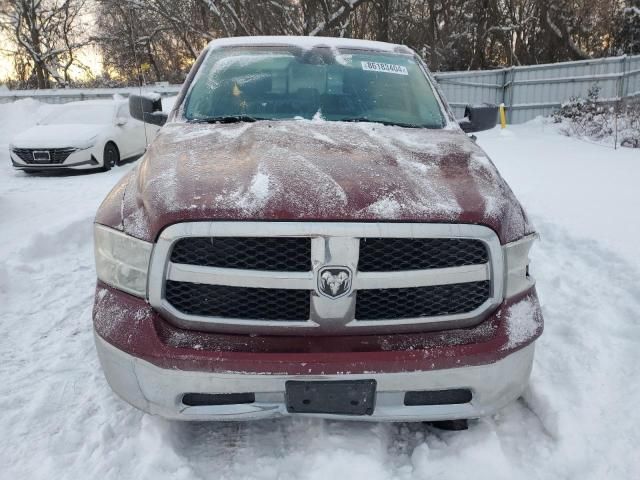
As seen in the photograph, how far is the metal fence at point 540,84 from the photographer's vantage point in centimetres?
1472

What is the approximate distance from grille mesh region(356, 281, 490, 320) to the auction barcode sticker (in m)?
2.01

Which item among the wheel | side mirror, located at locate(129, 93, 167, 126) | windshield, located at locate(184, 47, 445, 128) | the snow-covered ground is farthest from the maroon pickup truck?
the wheel

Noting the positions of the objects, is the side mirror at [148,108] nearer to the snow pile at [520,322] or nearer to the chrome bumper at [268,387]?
the chrome bumper at [268,387]

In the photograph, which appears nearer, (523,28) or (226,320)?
(226,320)

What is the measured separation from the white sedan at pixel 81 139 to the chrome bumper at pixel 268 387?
22.3 feet

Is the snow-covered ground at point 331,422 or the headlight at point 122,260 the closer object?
the headlight at point 122,260

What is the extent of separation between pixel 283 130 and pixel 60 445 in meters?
1.72

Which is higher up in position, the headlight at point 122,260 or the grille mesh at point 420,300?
the headlight at point 122,260

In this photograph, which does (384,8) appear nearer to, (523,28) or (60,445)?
(523,28)

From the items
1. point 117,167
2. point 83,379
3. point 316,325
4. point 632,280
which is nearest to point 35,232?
point 83,379

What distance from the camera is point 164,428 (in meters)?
2.11

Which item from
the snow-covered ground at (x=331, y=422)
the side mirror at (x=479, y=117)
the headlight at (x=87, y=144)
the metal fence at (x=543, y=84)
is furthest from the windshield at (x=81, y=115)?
the metal fence at (x=543, y=84)

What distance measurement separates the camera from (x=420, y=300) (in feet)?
6.13

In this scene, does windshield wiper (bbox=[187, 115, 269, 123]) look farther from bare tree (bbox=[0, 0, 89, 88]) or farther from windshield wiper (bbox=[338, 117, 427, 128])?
bare tree (bbox=[0, 0, 89, 88])
